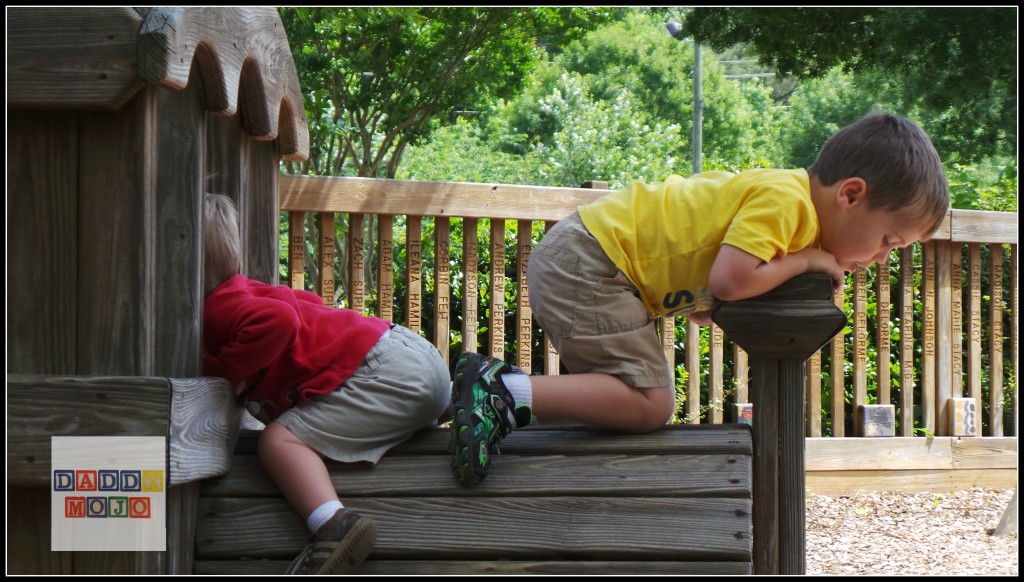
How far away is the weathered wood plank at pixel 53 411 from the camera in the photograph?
1.87m

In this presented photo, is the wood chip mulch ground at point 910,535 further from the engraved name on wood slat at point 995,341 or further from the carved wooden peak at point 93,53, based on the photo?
the carved wooden peak at point 93,53

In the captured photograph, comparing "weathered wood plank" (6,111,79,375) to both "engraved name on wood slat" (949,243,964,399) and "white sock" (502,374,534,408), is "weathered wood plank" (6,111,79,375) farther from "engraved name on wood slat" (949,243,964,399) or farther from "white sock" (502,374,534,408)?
"engraved name on wood slat" (949,243,964,399)

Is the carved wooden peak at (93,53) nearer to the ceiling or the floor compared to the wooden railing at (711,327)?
nearer to the ceiling

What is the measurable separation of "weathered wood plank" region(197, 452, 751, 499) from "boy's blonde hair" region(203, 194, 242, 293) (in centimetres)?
44

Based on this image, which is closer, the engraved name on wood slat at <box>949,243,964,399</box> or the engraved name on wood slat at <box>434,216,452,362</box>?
the engraved name on wood slat at <box>434,216,452,362</box>

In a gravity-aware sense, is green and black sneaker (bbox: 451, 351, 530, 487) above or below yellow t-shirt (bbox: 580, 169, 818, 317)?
below

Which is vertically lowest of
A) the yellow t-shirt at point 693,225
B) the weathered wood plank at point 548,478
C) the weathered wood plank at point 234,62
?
the weathered wood plank at point 548,478

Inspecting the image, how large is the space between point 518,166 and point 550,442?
2092cm

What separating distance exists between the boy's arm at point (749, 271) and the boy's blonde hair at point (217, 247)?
111 cm

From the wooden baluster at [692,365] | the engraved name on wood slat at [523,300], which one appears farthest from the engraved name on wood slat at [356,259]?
the wooden baluster at [692,365]

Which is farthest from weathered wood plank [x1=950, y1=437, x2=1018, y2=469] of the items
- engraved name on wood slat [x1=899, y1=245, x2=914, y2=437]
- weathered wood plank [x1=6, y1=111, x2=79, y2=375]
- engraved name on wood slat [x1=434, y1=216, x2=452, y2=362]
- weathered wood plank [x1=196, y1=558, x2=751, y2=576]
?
weathered wood plank [x1=6, y1=111, x2=79, y2=375]

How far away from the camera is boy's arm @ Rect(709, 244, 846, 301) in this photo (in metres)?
2.09

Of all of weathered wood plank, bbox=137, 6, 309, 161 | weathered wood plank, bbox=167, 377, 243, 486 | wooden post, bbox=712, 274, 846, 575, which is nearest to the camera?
weathered wood plank, bbox=137, 6, 309, 161

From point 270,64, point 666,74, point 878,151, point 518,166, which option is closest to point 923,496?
point 878,151
